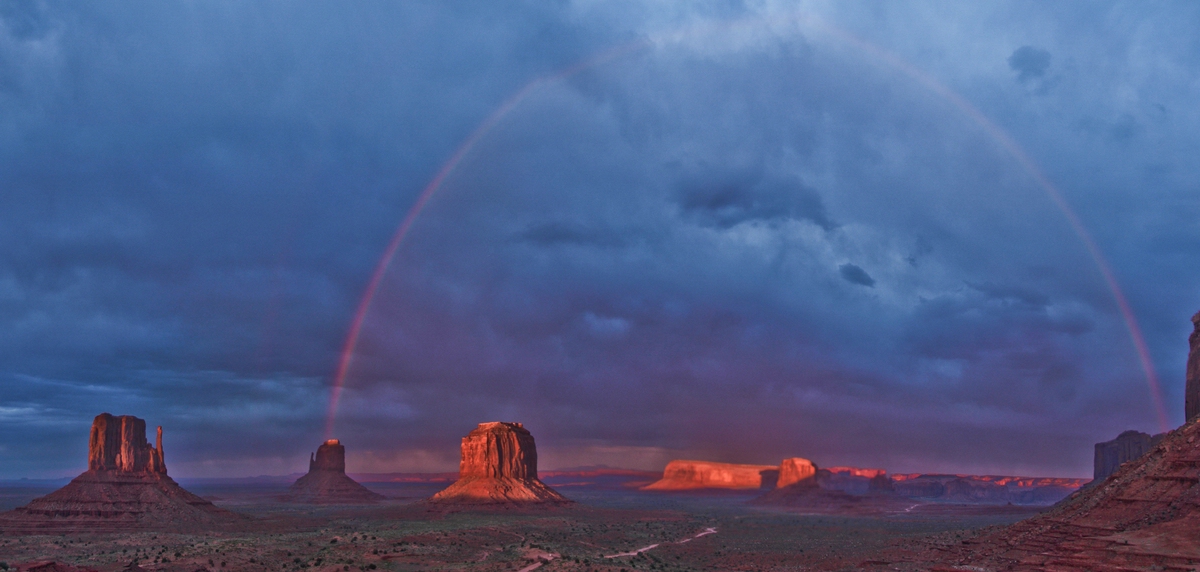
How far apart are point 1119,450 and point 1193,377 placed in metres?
111

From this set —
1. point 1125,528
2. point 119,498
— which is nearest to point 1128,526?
point 1125,528

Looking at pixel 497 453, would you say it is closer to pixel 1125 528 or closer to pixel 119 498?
pixel 119 498

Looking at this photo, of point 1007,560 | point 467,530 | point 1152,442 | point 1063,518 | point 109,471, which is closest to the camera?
point 1007,560

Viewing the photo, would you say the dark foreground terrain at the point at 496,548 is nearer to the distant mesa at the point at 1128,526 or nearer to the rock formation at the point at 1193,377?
the distant mesa at the point at 1128,526

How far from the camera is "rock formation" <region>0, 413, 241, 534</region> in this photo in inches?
3862

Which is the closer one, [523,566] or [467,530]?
[523,566]

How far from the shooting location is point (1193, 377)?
5619cm

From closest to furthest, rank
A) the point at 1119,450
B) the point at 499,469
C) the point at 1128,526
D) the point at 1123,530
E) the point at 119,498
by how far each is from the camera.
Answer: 1. the point at 1123,530
2. the point at 1128,526
3. the point at 119,498
4. the point at 1119,450
5. the point at 499,469

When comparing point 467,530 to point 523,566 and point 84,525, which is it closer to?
point 523,566

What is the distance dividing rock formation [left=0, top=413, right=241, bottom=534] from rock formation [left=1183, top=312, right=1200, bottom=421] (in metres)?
110

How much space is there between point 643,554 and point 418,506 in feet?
282

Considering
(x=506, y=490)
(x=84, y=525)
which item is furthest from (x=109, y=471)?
(x=506, y=490)

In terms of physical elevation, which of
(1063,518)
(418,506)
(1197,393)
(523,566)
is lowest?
(418,506)

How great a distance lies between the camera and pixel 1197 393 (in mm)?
55469
